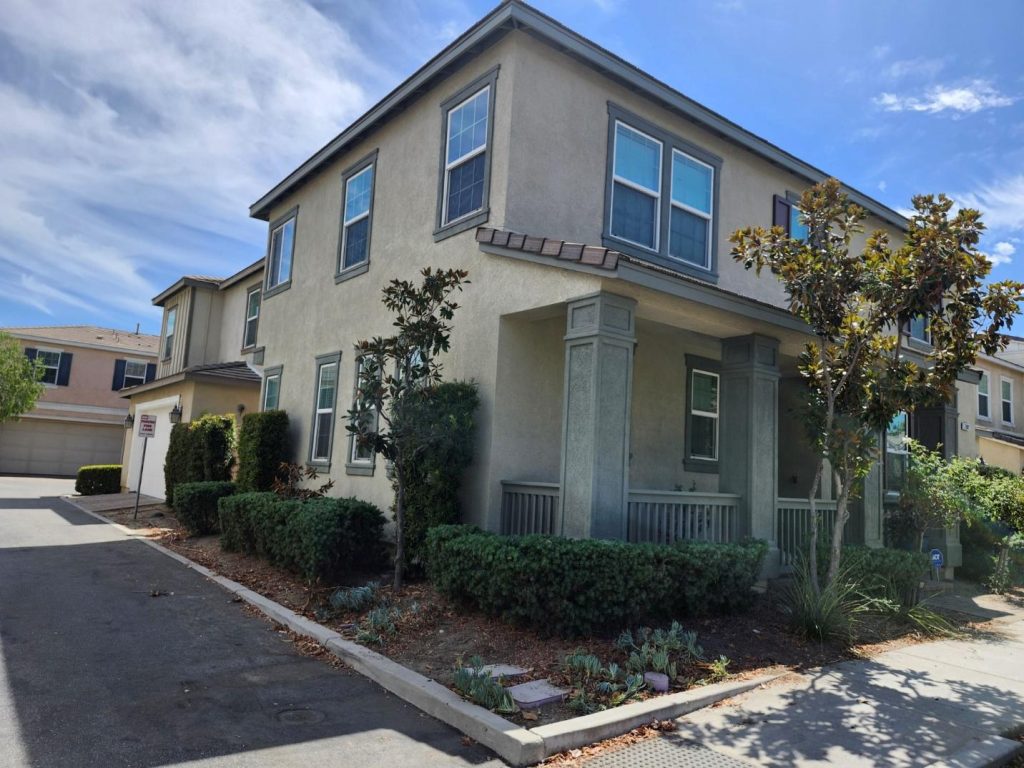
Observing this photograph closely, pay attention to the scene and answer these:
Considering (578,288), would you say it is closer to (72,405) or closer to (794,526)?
(794,526)

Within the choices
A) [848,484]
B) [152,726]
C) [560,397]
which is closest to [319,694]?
[152,726]

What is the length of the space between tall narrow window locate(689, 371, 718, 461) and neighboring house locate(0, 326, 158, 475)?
32.9 m

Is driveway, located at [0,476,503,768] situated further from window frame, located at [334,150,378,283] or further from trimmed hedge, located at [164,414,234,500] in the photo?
trimmed hedge, located at [164,414,234,500]

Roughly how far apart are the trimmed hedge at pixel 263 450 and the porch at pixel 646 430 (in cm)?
598

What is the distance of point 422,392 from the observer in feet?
28.1

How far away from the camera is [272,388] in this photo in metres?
15.4

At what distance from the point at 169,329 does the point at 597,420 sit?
22.5 m

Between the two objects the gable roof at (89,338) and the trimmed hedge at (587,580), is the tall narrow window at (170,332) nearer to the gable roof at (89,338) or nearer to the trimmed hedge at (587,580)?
the gable roof at (89,338)

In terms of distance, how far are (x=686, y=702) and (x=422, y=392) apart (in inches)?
181

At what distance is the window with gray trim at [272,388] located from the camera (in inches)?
588

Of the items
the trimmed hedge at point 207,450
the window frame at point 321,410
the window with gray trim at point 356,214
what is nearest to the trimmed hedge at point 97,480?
the trimmed hedge at point 207,450

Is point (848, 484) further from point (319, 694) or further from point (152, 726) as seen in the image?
point (152, 726)

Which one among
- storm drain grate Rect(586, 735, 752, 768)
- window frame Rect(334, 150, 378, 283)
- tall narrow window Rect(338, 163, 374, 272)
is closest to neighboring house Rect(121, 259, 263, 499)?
window frame Rect(334, 150, 378, 283)

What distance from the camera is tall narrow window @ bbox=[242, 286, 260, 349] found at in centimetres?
2100
